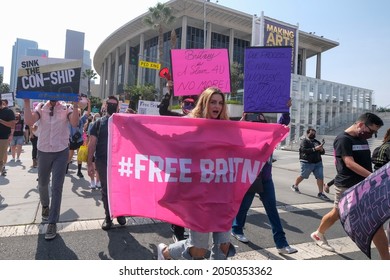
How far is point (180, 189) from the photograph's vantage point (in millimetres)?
2760

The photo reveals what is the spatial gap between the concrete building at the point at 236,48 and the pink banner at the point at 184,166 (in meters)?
25.4

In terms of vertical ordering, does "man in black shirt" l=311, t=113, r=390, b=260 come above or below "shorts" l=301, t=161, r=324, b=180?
above

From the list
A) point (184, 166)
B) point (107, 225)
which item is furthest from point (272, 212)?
point (107, 225)

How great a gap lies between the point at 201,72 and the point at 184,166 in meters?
2.56

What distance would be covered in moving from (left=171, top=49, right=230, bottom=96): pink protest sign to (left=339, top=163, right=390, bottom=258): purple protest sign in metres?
2.52

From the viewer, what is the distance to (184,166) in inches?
109

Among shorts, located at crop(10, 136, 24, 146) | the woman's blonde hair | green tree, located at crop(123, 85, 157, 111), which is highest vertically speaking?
green tree, located at crop(123, 85, 157, 111)

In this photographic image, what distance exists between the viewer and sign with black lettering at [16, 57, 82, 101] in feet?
13.9

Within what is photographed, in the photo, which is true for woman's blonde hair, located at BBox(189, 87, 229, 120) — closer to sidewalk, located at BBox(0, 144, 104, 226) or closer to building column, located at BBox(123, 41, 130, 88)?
sidewalk, located at BBox(0, 144, 104, 226)

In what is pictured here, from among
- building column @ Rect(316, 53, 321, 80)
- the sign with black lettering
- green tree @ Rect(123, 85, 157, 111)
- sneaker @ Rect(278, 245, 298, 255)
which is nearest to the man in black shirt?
sneaker @ Rect(278, 245, 298, 255)

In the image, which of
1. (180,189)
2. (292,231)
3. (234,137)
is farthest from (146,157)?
(292,231)

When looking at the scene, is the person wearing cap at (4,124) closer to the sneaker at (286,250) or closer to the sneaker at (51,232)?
the sneaker at (51,232)
